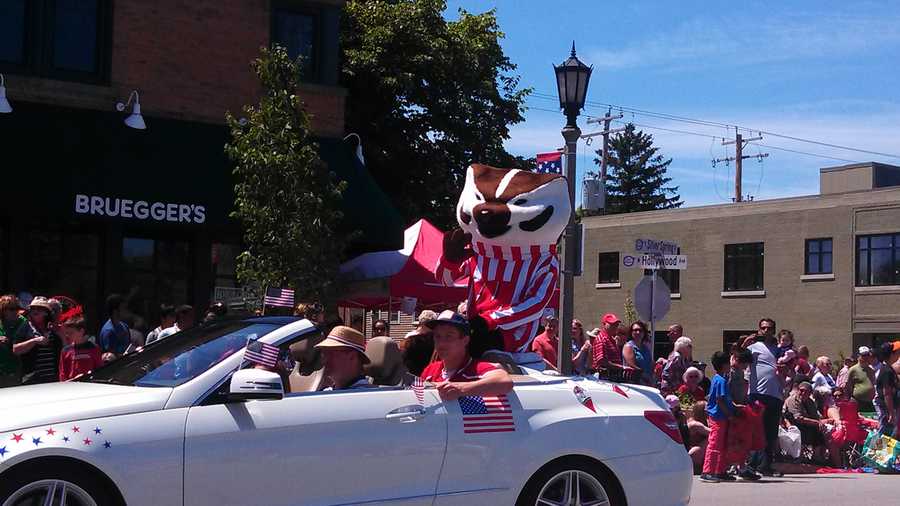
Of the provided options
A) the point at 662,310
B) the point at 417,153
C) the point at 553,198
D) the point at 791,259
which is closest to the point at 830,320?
the point at 791,259

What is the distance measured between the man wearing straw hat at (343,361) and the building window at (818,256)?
34725 mm

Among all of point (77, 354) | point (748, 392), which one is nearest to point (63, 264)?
point (77, 354)

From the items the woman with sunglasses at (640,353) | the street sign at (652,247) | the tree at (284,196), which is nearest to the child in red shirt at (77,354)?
the tree at (284,196)

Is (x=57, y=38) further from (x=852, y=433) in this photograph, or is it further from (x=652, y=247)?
(x=852, y=433)

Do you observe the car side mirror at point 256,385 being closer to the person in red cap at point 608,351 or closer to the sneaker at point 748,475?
the person in red cap at point 608,351

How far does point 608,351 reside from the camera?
557 inches

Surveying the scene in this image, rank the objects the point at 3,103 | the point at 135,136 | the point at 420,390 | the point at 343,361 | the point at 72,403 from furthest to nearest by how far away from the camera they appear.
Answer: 1. the point at 135,136
2. the point at 3,103
3. the point at 343,361
4. the point at 420,390
5. the point at 72,403

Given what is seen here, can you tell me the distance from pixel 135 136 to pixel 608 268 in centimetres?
3206

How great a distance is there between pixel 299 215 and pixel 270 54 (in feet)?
7.35

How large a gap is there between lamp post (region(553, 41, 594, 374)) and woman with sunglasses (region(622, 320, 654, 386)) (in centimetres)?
157

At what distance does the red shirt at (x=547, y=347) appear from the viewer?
46.6 feet

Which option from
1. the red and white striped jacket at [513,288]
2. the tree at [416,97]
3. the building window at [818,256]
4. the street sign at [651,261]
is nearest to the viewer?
the red and white striped jacket at [513,288]

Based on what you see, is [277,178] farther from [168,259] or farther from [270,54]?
[168,259]

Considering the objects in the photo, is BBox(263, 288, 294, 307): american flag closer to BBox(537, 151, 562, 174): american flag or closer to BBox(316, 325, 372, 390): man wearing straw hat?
BBox(316, 325, 372, 390): man wearing straw hat
